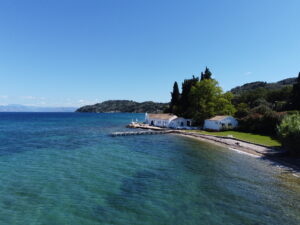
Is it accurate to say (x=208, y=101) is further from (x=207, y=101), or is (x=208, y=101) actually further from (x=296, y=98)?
(x=296, y=98)

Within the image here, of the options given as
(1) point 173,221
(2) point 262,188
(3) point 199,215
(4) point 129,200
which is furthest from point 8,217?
(2) point 262,188

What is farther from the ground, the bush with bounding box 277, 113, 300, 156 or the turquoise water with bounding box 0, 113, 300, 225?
the bush with bounding box 277, 113, 300, 156

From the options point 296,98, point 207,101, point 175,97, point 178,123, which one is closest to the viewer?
point 296,98

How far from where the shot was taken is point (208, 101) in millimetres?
54125

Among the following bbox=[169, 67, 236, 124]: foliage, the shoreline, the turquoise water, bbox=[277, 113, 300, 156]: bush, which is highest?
bbox=[169, 67, 236, 124]: foliage

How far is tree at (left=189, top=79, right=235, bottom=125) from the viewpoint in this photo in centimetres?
5297

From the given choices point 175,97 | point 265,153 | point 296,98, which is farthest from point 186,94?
point 265,153

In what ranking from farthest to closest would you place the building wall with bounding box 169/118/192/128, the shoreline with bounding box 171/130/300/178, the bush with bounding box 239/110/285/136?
the building wall with bounding box 169/118/192/128 < the bush with bounding box 239/110/285/136 < the shoreline with bounding box 171/130/300/178

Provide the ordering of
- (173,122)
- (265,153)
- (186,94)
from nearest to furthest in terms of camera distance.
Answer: (265,153) → (173,122) → (186,94)

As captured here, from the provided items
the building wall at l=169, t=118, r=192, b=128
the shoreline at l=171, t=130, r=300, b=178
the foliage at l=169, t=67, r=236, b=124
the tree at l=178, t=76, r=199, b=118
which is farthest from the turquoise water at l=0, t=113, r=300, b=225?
the tree at l=178, t=76, r=199, b=118

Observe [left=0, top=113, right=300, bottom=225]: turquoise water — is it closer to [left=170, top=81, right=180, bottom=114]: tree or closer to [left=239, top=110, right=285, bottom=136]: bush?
[left=239, top=110, right=285, bottom=136]: bush

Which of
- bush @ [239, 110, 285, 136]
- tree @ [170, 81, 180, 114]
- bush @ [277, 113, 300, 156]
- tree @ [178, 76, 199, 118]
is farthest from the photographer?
tree @ [170, 81, 180, 114]

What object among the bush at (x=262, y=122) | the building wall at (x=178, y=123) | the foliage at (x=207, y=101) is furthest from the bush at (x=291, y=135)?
the building wall at (x=178, y=123)

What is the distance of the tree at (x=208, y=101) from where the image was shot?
52969mm
